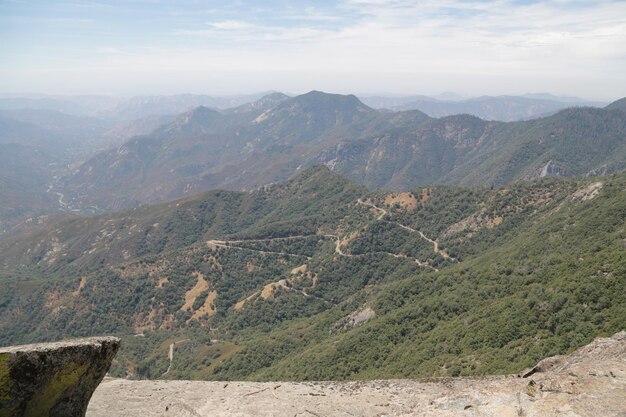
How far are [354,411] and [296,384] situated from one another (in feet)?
18.2

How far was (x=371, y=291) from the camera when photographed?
3912 inches

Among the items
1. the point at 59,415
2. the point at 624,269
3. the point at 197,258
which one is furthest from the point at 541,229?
the point at 197,258

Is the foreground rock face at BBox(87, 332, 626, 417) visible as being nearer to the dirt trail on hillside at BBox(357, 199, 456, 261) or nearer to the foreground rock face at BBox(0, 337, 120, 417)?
the foreground rock face at BBox(0, 337, 120, 417)

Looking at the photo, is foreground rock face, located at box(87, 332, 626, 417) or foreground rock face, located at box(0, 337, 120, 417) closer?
foreground rock face, located at box(0, 337, 120, 417)

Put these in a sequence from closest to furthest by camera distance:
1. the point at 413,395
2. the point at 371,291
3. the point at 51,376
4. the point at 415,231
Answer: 1. the point at 51,376
2. the point at 413,395
3. the point at 371,291
4. the point at 415,231

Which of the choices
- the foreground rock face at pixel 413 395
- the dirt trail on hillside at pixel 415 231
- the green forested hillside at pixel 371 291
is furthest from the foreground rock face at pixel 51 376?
the dirt trail on hillside at pixel 415 231

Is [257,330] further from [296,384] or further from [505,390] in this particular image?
[505,390]

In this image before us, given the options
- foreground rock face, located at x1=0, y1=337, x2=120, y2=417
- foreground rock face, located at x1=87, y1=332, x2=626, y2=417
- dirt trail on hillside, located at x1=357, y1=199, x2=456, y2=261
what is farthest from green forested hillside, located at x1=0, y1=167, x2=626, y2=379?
foreground rock face, located at x1=0, y1=337, x2=120, y2=417

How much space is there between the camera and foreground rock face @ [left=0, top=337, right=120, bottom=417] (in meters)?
12.6

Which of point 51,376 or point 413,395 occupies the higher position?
point 51,376

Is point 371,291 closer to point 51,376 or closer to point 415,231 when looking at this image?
point 415,231

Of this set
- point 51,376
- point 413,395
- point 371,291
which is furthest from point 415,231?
point 51,376

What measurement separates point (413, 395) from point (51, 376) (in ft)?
49.9

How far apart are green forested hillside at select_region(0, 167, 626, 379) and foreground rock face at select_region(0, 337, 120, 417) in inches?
1367
